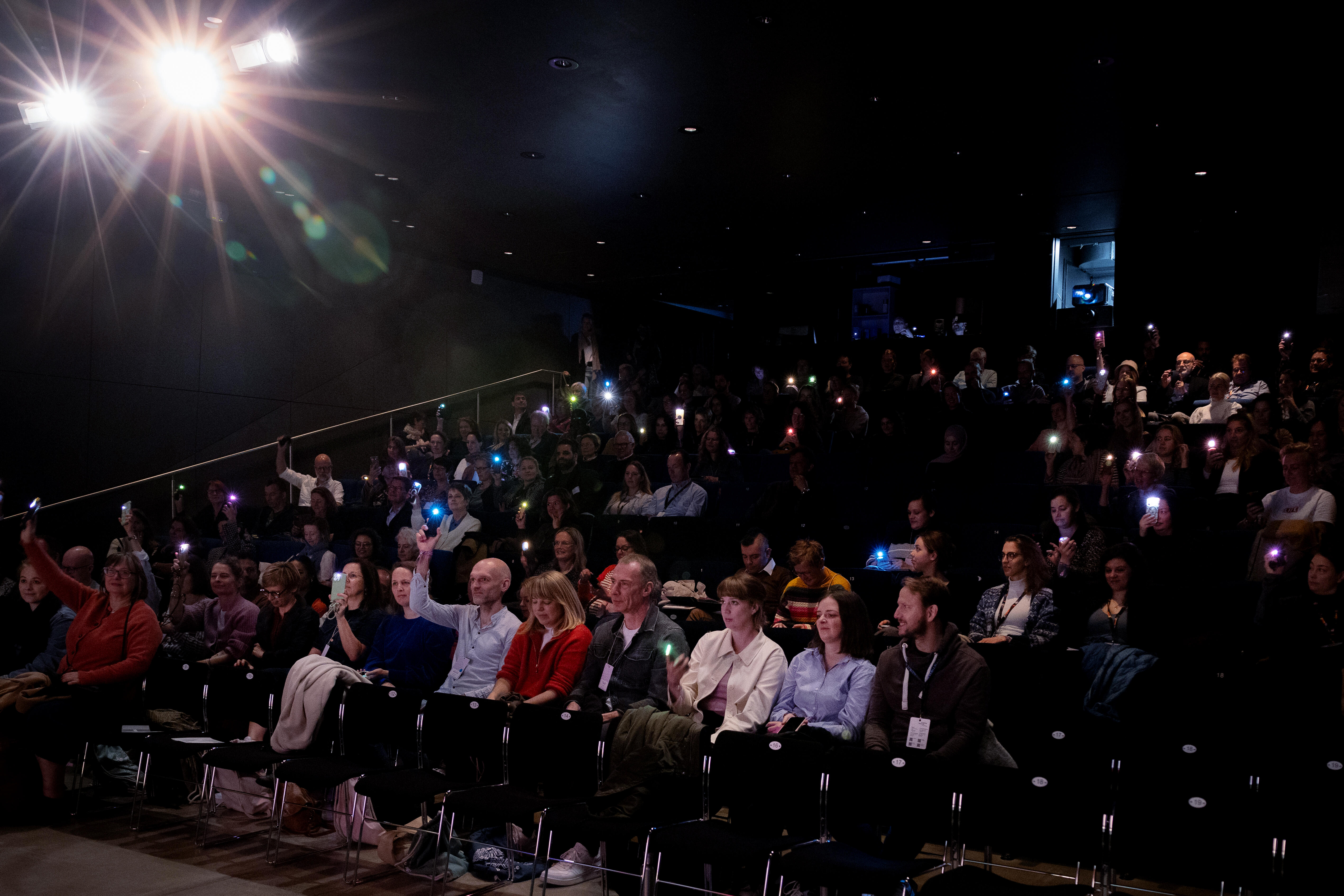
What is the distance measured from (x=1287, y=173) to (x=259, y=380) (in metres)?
9.44

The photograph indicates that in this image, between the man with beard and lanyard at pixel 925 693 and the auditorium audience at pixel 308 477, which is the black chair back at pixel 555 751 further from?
the auditorium audience at pixel 308 477

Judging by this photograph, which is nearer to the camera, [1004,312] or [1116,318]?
[1116,318]

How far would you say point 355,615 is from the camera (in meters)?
5.03

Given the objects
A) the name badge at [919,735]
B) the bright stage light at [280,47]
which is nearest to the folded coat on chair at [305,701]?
the name badge at [919,735]

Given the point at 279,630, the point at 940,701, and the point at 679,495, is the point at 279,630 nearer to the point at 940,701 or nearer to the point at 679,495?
the point at 679,495

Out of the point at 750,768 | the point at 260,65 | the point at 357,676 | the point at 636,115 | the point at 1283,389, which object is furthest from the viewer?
the point at 1283,389

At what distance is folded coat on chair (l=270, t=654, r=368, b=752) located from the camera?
4.41 metres

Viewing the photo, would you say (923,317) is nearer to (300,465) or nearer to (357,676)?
(300,465)

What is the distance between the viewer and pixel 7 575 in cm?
691

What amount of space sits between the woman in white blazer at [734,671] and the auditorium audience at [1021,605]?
1.14 meters

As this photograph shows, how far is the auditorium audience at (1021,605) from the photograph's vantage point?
4.49 meters

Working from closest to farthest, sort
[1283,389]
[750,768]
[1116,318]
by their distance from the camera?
1. [750,768]
2. [1283,389]
3. [1116,318]

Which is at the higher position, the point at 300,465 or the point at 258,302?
the point at 258,302

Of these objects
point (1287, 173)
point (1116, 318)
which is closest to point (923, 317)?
point (1116, 318)
